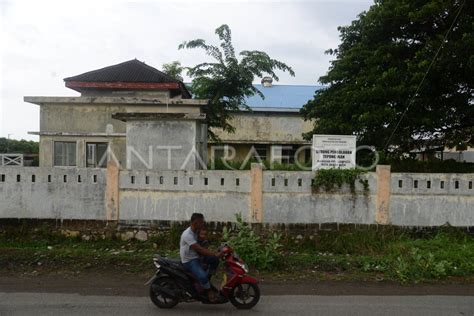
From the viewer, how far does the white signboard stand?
9.96 metres

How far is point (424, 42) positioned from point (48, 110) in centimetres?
1345

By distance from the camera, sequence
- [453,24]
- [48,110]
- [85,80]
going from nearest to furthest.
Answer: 1. [453,24]
2. [48,110]
3. [85,80]

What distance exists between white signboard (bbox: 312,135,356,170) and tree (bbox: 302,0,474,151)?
3.09 m

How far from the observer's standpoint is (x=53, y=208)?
32.3 ft

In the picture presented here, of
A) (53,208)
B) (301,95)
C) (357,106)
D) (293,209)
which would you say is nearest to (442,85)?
(357,106)

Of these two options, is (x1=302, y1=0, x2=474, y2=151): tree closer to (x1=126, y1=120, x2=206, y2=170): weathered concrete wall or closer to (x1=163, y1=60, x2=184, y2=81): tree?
(x1=126, y1=120, x2=206, y2=170): weathered concrete wall

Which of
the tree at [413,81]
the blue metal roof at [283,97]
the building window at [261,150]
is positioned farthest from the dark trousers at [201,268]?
the building window at [261,150]

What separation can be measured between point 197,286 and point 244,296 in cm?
64

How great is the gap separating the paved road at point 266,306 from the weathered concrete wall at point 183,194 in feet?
11.9

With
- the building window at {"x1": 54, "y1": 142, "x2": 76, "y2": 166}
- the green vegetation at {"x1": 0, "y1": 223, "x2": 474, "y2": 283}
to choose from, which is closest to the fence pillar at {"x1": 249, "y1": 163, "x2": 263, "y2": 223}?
the green vegetation at {"x1": 0, "y1": 223, "x2": 474, "y2": 283}

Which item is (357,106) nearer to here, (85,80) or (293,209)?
(293,209)

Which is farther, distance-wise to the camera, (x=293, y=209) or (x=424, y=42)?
(x=424, y=42)

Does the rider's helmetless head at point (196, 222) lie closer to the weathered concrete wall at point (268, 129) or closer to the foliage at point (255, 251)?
the foliage at point (255, 251)

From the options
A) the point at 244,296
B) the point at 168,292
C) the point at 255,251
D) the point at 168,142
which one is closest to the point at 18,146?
the point at 168,142
